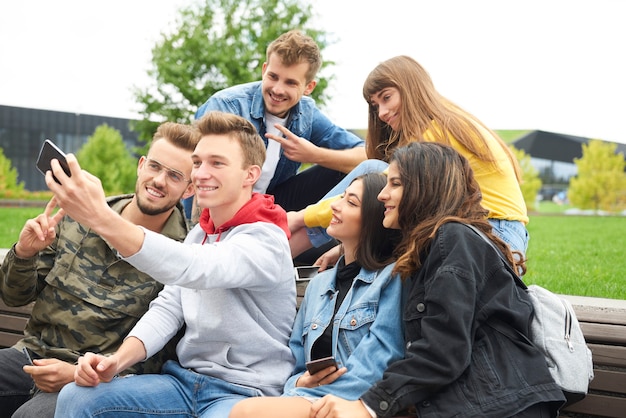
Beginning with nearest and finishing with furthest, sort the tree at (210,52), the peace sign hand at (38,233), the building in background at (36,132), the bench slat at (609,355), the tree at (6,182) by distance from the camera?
1. the bench slat at (609,355)
2. the peace sign hand at (38,233)
3. the tree at (210,52)
4. the tree at (6,182)
5. the building in background at (36,132)

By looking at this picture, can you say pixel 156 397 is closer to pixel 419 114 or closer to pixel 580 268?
pixel 419 114

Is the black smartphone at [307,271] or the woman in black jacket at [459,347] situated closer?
the woman in black jacket at [459,347]

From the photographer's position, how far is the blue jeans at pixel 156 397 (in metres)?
2.42

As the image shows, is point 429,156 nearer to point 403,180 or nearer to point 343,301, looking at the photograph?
point 403,180

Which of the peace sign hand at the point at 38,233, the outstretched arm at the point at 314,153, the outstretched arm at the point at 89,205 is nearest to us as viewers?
the outstretched arm at the point at 89,205

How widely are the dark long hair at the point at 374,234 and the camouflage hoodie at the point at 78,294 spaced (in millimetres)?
1022

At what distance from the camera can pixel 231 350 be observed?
103 inches

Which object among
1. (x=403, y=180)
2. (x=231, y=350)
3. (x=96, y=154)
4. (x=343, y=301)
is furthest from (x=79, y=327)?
(x=96, y=154)

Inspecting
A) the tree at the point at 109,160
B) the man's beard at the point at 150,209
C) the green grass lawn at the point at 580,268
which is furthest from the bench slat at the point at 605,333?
the tree at the point at 109,160

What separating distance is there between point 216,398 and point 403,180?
110 cm

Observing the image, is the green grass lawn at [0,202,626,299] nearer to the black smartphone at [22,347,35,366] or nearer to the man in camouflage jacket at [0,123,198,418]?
the man in camouflage jacket at [0,123,198,418]

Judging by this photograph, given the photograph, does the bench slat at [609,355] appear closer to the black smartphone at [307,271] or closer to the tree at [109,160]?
the black smartphone at [307,271]

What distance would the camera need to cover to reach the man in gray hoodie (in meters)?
2.44

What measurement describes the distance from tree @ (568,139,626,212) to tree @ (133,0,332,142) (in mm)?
20722
